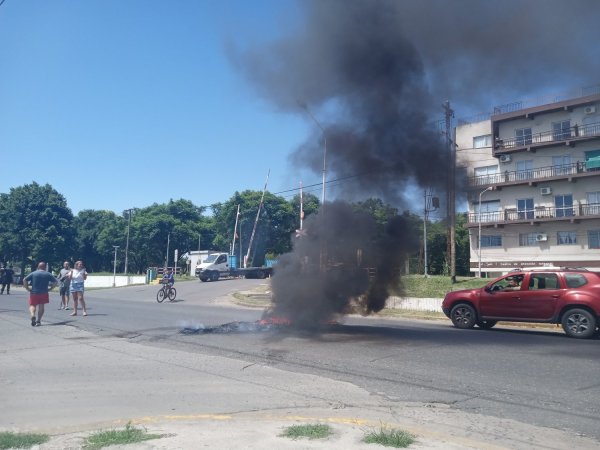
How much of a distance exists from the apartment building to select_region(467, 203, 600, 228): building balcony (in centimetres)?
5

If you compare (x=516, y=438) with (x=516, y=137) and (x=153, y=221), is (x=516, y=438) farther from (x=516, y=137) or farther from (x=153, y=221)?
(x=153, y=221)

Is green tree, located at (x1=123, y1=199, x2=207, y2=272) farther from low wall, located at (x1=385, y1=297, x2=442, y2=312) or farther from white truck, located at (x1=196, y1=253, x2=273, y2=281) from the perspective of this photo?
low wall, located at (x1=385, y1=297, x2=442, y2=312)

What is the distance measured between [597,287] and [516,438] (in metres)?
7.74

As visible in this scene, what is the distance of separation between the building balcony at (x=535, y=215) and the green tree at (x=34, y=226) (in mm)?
39457

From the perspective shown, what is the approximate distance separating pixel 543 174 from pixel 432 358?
30.4 m

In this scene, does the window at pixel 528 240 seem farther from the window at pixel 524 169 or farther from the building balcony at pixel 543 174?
the window at pixel 524 169

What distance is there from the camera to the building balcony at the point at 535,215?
111 feet

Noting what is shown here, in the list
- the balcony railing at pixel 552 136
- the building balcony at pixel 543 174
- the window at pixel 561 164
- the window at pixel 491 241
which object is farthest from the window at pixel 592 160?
the window at pixel 491 241

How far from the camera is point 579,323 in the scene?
11.2 m

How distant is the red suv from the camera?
36.8 ft

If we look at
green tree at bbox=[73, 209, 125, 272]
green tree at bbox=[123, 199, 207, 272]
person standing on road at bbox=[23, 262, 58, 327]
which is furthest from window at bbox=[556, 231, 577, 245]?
green tree at bbox=[73, 209, 125, 272]

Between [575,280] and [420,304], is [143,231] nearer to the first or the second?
[420,304]

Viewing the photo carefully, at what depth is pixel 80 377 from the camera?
7496 mm

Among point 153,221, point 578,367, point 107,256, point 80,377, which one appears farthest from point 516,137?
point 107,256
